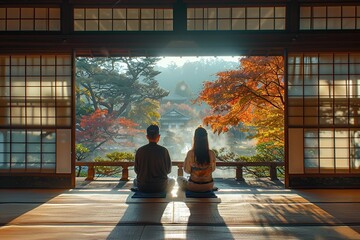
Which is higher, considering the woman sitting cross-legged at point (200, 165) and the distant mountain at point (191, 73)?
the distant mountain at point (191, 73)

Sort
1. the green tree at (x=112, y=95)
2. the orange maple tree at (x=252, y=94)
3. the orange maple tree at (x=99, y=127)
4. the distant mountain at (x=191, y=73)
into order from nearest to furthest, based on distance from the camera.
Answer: the orange maple tree at (x=252, y=94)
the orange maple tree at (x=99, y=127)
the green tree at (x=112, y=95)
the distant mountain at (x=191, y=73)

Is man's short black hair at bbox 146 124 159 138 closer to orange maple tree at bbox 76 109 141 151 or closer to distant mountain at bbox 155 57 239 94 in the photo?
orange maple tree at bbox 76 109 141 151

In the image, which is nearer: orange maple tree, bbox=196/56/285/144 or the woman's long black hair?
the woman's long black hair

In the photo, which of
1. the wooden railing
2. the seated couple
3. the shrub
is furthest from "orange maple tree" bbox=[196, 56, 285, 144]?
the seated couple

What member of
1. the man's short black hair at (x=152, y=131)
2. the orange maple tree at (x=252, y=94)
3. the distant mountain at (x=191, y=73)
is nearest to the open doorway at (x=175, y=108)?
the orange maple tree at (x=252, y=94)

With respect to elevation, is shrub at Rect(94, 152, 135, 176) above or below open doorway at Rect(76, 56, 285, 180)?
below

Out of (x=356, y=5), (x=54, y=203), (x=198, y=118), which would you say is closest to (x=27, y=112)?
(x=54, y=203)

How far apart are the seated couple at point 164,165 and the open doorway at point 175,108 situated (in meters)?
3.11

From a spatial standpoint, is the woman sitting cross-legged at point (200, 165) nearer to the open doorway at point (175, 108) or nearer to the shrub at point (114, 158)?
the open doorway at point (175, 108)

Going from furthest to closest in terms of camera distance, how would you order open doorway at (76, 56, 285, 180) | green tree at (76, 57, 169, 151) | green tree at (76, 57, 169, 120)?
green tree at (76, 57, 169, 120) → green tree at (76, 57, 169, 151) → open doorway at (76, 56, 285, 180)

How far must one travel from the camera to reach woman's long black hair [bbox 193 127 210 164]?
4453 mm

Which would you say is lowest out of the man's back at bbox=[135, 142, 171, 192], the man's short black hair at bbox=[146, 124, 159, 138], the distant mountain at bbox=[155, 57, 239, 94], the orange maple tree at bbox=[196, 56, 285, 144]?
the man's back at bbox=[135, 142, 171, 192]

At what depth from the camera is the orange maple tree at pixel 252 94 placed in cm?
834

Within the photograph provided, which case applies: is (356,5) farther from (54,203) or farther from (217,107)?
(54,203)
